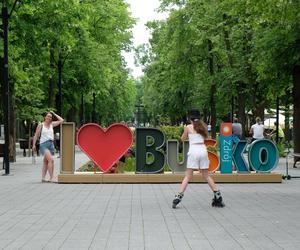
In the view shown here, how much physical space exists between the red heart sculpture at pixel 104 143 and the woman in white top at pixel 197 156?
18.5ft

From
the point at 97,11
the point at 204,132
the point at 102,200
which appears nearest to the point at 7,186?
the point at 102,200

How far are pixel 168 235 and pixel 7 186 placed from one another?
8.20 metres

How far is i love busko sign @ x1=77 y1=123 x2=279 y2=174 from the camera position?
1712 centimetres

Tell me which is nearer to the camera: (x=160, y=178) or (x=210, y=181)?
(x=210, y=181)

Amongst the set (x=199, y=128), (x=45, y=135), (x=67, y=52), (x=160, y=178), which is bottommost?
(x=160, y=178)

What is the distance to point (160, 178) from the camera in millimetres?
16891

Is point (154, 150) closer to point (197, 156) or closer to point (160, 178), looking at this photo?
point (160, 178)

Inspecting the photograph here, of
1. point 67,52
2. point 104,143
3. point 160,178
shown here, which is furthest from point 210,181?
point 67,52

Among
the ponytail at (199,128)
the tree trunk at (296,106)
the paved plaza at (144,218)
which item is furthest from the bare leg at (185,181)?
the tree trunk at (296,106)

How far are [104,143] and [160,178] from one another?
1.94 meters

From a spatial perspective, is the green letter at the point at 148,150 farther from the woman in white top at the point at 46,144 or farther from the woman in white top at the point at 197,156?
the woman in white top at the point at 197,156

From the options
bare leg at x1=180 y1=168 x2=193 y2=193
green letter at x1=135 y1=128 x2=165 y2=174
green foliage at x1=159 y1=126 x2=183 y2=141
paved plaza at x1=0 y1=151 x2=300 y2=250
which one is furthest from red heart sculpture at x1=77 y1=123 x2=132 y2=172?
green foliage at x1=159 y1=126 x2=183 y2=141

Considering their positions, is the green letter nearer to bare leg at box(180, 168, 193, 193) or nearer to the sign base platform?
the sign base platform

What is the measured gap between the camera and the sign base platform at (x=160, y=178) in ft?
55.1
